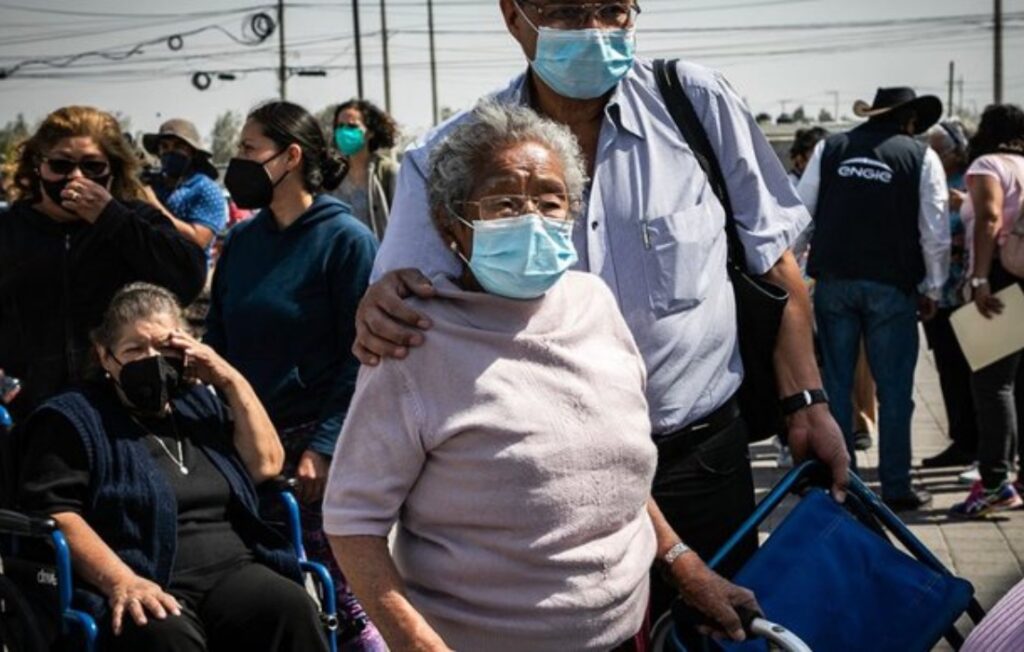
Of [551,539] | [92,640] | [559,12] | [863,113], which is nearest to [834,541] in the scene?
[551,539]

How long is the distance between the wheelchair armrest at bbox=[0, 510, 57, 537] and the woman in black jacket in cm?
58

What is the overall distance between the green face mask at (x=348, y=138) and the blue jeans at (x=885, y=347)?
101 inches

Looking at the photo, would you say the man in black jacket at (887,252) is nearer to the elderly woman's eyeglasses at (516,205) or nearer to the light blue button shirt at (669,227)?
the light blue button shirt at (669,227)

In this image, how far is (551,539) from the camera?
2.41 m

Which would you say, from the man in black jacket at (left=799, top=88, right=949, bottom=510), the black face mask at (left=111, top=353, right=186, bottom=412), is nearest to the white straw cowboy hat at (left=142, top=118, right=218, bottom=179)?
the man in black jacket at (left=799, top=88, right=949, bottom=510)

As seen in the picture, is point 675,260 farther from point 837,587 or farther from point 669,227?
point 837,587

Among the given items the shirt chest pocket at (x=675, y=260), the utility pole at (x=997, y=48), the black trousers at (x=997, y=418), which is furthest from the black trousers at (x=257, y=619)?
the utility pole at (x=997, y=48)

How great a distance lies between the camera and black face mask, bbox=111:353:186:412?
13.5 feet

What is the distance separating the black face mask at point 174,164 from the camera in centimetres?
853

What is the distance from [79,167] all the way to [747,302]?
2.32 metres

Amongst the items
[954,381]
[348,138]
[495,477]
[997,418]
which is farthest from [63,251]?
[954,381]

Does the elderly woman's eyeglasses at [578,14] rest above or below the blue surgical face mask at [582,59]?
above

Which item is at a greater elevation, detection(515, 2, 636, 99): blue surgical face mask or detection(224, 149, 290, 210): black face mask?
detection(515, 2, 636, 99): blue surgical face mask

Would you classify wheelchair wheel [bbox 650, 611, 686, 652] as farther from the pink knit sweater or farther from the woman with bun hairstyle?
the woman with bun hairstyle
